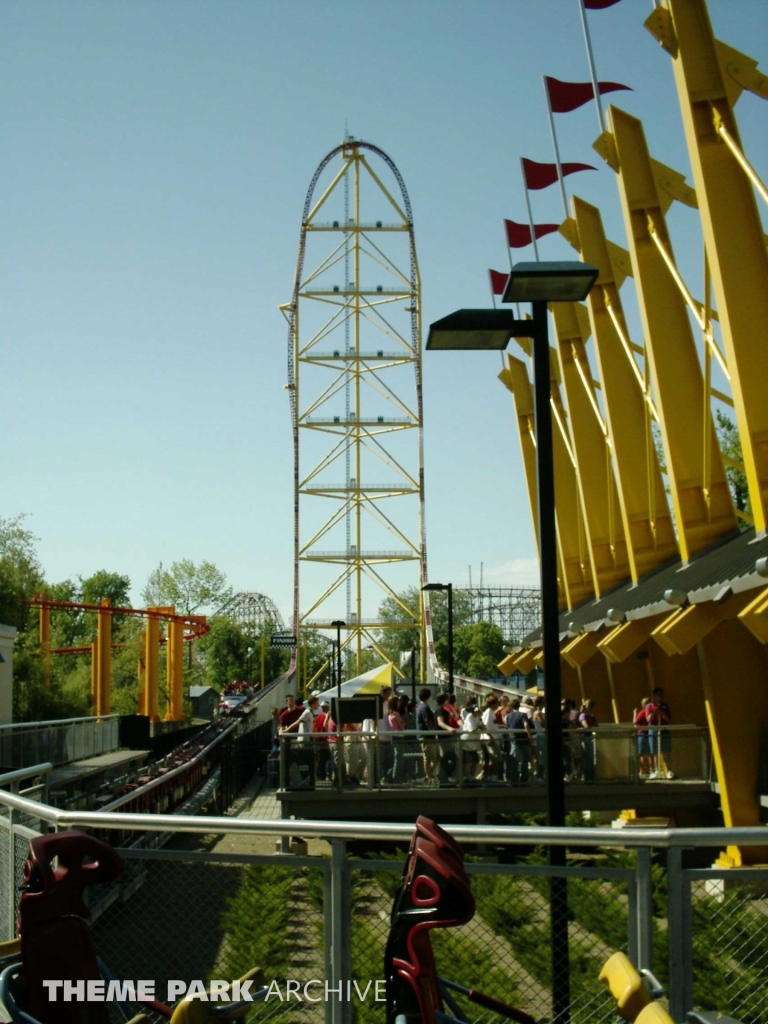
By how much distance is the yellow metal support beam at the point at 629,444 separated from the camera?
75.8ft

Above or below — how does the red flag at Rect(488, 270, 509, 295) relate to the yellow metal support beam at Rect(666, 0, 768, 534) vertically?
above

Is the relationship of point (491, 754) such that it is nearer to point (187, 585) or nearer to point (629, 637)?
point (629, 637)

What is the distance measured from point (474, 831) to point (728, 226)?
12891 millimetres

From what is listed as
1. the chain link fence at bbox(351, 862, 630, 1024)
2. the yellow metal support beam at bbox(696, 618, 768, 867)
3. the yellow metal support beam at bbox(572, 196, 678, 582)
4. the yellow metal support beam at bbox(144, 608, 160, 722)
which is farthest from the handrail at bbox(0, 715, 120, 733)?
the yellow metal support beam at bbox(144, 608, 160, 722)

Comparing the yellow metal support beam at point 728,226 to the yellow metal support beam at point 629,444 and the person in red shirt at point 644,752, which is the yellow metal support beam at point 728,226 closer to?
the person in red shirt at point 644,752

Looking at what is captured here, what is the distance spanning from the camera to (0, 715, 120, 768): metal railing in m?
17.8

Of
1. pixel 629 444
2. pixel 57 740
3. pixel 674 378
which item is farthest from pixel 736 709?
pixel 57 740

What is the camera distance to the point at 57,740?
2023 centimetres

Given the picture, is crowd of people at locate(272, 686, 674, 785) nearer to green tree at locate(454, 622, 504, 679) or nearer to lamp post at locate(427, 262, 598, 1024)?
lamp post at locate(427, 262, 598, 1024)

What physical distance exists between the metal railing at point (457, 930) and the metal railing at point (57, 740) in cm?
1229

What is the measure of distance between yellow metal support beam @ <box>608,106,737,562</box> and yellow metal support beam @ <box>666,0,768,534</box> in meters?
2.58

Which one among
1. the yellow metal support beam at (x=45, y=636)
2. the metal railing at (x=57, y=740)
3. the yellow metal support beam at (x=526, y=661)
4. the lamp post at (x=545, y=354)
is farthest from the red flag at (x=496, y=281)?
the lamp post at (x=545, y=354)

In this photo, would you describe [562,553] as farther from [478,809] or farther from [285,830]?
[285,830]

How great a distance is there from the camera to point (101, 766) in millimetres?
20266
